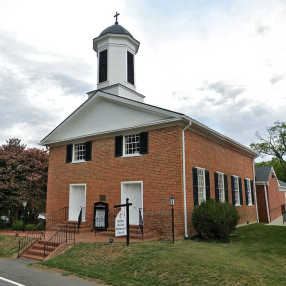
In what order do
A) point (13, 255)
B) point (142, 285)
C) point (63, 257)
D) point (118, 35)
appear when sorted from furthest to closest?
point (118, 35) → point (13, 255) → point (63, 257) → point (142, 285)

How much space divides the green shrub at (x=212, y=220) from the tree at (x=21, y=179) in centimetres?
1185

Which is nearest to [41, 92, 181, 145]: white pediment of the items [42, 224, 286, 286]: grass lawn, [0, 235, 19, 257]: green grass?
[42, 224, 286, 286]: grass lawn

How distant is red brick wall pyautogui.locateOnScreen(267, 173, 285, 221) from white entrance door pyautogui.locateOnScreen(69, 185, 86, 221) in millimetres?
14226

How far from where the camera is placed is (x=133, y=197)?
43.4 ft

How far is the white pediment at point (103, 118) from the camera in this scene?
13.1 metres

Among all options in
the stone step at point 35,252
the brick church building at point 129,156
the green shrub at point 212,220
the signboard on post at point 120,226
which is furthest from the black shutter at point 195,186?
the stone step at point 35,252

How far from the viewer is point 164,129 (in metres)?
12.6

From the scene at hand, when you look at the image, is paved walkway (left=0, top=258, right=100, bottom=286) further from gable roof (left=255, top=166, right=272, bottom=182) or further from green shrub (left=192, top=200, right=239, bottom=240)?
gable roof (left=255, top=166, right=272, bottom=182)

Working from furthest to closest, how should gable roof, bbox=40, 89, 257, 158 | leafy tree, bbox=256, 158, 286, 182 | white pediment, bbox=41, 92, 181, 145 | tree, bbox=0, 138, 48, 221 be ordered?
leafy tree, bbox=256, 158, 286, 182, tree, bbox=0, 138, 48, 221, white pediment, bbox=41, 92, 181, 145, gable roof, bbox=40, 89, 257, 158

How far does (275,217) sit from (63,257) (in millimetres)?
19554

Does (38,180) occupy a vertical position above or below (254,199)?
above

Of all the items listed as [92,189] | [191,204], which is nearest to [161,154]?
[191,204]

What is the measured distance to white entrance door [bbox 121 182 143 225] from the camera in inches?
511

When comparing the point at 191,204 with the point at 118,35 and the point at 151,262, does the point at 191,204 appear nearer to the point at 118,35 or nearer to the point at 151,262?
the point at 151,262
